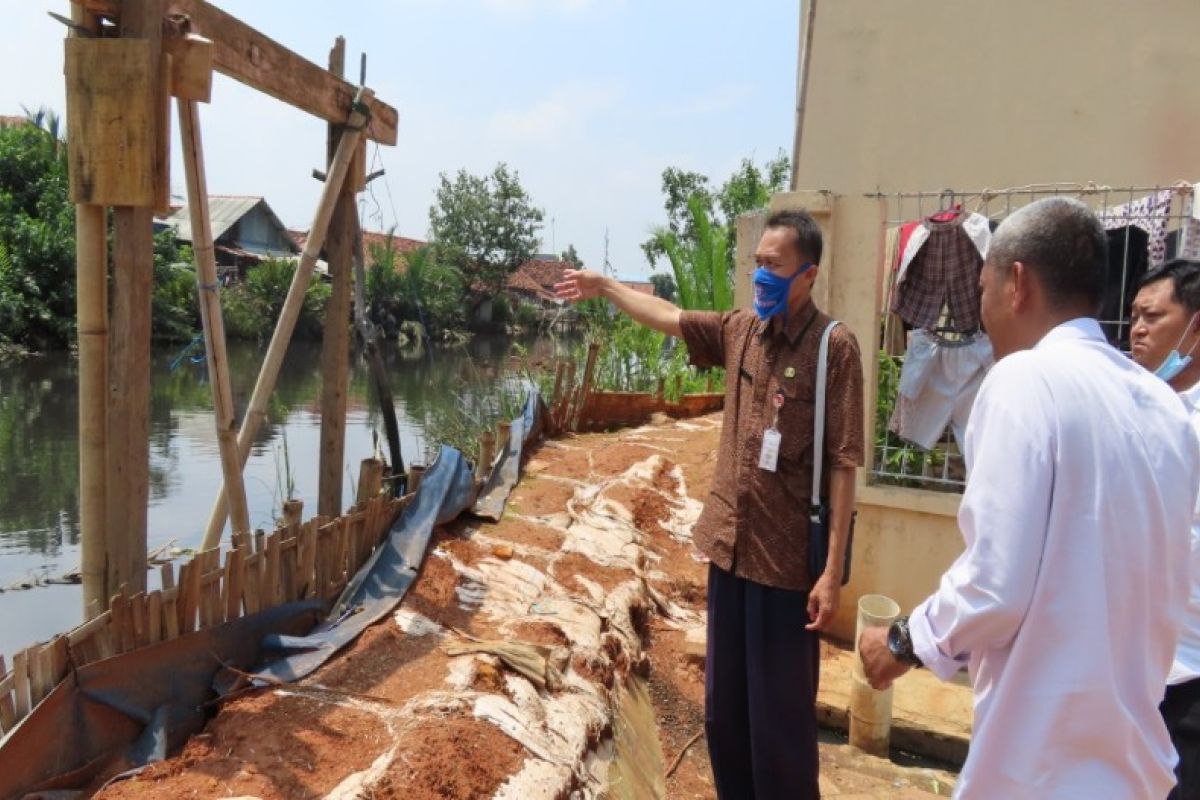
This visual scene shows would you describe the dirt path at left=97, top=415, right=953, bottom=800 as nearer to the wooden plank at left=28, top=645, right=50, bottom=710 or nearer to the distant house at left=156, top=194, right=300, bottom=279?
the wooden plank at left=28, top=645, right=50, bottom=710

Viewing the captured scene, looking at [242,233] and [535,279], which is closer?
[242,233]

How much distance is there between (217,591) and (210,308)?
3.98 feet

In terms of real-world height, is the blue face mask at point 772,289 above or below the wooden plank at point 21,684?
above

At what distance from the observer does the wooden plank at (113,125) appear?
10.4 ft

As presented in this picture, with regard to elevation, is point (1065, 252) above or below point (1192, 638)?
above

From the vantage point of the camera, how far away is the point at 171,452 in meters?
A: 13.3

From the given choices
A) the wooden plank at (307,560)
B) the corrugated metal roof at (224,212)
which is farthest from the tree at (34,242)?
the wooden plank at (307,560)

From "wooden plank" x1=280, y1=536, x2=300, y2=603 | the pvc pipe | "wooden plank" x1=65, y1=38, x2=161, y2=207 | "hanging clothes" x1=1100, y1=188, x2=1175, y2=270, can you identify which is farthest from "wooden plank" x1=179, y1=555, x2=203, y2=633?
"hanging clothes" x1=1100, y1=188, x2=1175, y2=270

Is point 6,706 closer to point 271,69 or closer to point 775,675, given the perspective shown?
point 775,675

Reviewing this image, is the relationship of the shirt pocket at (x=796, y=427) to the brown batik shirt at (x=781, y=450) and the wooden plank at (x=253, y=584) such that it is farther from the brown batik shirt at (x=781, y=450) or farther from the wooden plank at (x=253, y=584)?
the wooden plank at (x=253, y=584)

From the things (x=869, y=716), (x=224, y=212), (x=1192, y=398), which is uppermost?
(x=224, y=212)

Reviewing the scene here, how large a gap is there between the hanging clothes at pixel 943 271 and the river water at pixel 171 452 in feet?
13.8

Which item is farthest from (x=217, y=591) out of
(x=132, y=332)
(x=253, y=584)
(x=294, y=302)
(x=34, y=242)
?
(x=34, y=242)

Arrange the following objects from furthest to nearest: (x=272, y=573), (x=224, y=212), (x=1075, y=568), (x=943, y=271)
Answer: (x=224, y=212) < (x=943, y=271) < (x=272, y=573) < (x=1075, y=568)
